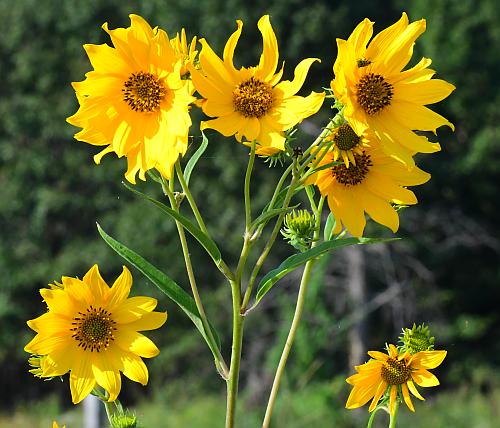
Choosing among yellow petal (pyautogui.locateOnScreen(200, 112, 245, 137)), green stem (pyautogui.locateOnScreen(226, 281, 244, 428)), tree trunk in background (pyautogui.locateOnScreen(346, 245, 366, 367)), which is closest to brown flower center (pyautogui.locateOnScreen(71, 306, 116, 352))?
green stem (pyautogui.locateOnScreen(226, 281, 244, 428))

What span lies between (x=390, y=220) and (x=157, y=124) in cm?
30

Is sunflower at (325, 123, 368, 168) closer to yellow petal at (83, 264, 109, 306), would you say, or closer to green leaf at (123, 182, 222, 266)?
green leaf at (123, 182, 222, 266)

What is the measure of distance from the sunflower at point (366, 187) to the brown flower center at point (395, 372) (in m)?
0.17

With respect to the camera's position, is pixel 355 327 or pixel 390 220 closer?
pixel 390 220

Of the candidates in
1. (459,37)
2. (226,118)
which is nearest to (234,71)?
(226,118)

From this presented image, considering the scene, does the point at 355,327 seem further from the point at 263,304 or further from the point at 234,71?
the point at 234,71

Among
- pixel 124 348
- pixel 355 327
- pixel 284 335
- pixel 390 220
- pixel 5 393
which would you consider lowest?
pixel 5 393

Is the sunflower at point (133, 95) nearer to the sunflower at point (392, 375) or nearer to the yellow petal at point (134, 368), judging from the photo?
the yellow petal at point (134, 368)

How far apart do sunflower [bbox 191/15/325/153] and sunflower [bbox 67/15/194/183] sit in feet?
0.12

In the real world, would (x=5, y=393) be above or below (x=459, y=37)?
below

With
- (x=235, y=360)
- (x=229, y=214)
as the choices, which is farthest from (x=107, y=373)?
(x=229, y=214)

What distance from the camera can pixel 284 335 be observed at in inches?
254

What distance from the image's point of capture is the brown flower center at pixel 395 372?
1.23 m

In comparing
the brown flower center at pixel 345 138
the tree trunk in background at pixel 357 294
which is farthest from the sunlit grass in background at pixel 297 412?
the brown flower center at pixel 345 138
